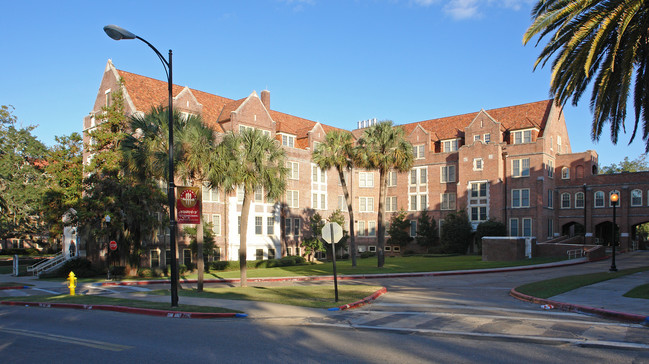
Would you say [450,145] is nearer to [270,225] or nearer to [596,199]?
[596,199]

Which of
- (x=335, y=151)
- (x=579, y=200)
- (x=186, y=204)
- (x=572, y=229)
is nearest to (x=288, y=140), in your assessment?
(x=335, y=151)

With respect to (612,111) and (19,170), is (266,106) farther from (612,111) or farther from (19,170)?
(612,111)

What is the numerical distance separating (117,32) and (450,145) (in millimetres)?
47658

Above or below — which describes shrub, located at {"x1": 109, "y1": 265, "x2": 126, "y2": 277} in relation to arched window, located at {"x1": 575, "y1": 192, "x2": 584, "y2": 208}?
below

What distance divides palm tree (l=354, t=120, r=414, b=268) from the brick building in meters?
12.5

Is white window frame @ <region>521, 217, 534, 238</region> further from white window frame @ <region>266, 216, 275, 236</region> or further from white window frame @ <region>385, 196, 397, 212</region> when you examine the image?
white window frame @ <region>266, 216, 275, 236</region>

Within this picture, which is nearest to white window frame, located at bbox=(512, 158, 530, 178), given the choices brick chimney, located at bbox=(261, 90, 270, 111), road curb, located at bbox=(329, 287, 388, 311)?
brick chimney, located at bbox=(261, 90, 270, 111)

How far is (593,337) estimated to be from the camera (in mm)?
10648

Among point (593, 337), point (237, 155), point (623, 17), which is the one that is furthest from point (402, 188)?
point (593, 337)

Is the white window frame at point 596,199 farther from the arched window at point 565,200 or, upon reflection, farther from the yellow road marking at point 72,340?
the yellow road marking at point 72,340

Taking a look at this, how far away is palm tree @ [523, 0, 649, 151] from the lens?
1495 centimetres

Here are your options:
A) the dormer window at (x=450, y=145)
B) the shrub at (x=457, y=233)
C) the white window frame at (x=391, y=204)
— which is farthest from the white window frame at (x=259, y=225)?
the dormer window at (x=450, y=145)

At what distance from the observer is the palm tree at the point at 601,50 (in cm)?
1495

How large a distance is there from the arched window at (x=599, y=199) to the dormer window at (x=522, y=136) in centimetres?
861
